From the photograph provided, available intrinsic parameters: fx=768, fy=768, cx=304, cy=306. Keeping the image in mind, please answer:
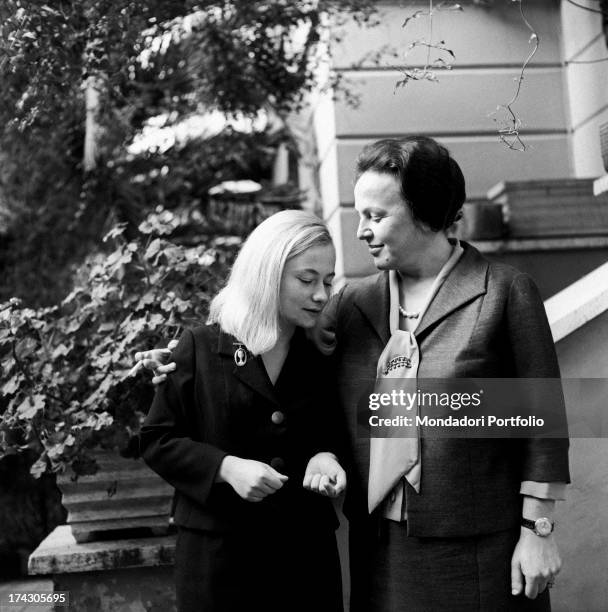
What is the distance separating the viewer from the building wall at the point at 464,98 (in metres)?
5.18

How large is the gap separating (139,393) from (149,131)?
122 inches

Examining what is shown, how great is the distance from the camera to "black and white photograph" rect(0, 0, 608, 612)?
6.75ft

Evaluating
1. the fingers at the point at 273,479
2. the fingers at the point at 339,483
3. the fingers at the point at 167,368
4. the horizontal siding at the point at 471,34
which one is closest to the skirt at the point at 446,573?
the fingers at the point at 339,483

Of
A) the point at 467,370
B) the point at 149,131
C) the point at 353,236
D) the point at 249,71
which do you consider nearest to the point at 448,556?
the point at 467,370

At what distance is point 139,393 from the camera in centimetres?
308

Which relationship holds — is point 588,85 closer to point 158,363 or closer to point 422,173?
point 422,173

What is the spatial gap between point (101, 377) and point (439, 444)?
155cm

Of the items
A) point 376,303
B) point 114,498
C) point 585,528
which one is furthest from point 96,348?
point 585,528

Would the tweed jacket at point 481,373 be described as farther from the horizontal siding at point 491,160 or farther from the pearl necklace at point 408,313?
the horizontal siding at point 491,160

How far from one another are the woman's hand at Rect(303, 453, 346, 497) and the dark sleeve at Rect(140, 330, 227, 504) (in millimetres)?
247

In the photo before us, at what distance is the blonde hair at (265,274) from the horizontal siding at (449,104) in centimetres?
314

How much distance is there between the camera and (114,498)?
304 centimetres

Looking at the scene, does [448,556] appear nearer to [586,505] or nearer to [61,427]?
[586,505]

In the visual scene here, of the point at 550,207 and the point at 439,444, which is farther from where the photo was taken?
A: the point at 550,207
